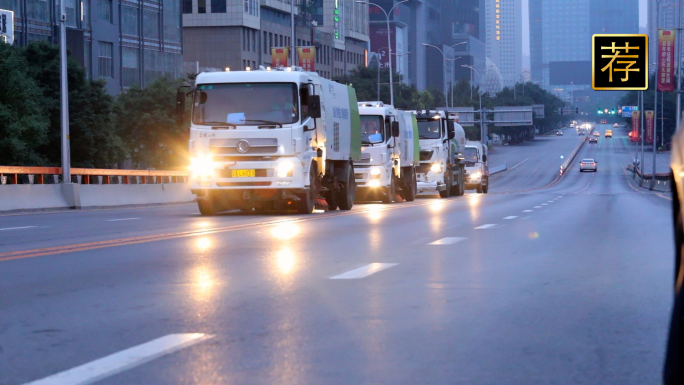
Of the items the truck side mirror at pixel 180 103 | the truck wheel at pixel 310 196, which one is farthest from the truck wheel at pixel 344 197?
the truck side mirror at pixel 180 103

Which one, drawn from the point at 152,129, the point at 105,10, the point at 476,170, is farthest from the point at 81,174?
the point at 105,10

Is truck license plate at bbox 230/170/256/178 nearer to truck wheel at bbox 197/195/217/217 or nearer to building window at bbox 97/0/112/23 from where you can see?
truck wheel at bbox 197/195/217/217

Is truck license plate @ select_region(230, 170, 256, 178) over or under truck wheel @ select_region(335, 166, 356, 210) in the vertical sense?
over

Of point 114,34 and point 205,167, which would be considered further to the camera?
point 114,34

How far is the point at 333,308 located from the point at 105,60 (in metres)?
70.1

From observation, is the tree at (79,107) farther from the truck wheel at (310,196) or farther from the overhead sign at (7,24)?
the truck wheel at (310,196)

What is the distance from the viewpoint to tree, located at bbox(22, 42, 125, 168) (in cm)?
5291

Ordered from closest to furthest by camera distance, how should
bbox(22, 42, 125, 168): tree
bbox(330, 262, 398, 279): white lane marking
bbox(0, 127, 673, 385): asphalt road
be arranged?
bbox(0, 127, 673, 385): asphalt road < bbox(330, 262, 398, 279): white lane marking < bbox(22, 42, 125, 168): tree

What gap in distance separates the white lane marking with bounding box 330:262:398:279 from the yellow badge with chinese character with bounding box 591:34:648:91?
66.6 ft

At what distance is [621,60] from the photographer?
105 ft

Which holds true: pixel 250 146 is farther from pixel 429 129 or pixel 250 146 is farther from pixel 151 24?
pixel 151 24

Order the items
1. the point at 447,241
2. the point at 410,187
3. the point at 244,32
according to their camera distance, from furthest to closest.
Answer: the point at 244,32 < the point at 410,187 < the point at 447,241

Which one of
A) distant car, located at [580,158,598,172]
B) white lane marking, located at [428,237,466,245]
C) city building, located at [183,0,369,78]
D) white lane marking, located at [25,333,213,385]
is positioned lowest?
distant car, located at [580,158,598,172]

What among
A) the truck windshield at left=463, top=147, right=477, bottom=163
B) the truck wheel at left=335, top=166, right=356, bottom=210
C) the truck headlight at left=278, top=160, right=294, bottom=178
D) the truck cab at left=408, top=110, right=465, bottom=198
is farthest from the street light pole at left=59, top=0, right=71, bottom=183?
the truck windshield at left=463, top=147, right=477, bottom=163
